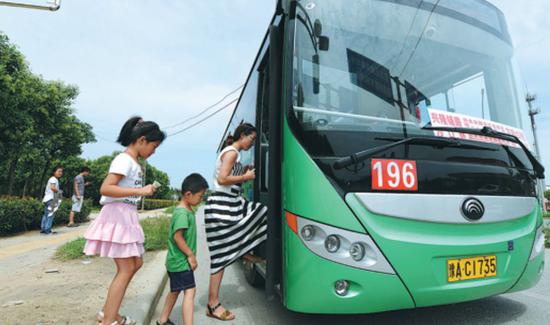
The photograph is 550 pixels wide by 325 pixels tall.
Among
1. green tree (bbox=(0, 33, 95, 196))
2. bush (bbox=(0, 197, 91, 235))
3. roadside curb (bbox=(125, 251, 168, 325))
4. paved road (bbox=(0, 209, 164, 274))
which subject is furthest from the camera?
green tree (bbox=(0, 33, 95, 196))

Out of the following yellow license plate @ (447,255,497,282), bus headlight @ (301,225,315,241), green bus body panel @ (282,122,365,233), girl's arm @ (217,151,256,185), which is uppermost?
girl's arm @ (217,151,256,185)

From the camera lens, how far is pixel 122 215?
2502 millimetres

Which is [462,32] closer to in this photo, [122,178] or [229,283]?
[122,178]

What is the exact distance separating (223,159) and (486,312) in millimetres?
2809

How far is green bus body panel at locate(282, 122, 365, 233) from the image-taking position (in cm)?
225

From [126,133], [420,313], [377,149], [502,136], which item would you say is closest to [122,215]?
[126,133]

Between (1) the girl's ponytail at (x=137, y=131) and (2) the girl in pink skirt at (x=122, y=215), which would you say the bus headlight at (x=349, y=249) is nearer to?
(2) the girl in pink skirt at (x=122, y=215)

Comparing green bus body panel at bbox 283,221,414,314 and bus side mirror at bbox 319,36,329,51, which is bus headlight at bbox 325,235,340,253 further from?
bus side mirror at bbox 319,36,329,51

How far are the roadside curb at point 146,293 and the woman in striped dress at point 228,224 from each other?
57 centimetres

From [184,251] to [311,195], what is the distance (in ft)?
3.68

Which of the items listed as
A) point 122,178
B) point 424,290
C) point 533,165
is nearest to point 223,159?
point 122,178

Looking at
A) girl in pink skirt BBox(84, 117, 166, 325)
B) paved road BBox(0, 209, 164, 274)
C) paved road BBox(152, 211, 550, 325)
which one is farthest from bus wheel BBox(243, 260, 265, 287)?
paved road BBox(0, 209, 164, 274)

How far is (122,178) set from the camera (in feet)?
8.00

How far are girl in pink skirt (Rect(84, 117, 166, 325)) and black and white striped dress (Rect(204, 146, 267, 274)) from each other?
668mm
